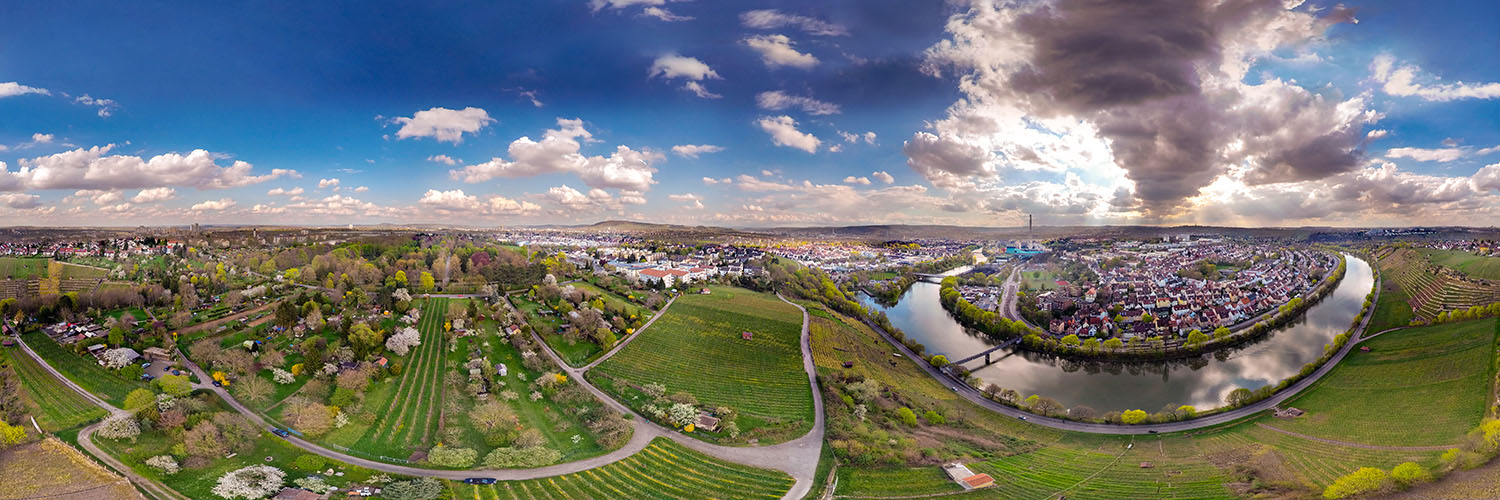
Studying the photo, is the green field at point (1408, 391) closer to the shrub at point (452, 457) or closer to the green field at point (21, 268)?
the shrub at point (452, 457)

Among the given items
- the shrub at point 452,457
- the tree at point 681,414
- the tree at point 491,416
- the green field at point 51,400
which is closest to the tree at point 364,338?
the green field at point 51,400

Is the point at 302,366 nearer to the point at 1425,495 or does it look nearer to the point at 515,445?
the point at 515,445

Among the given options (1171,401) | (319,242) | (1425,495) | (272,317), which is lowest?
(1171,401)

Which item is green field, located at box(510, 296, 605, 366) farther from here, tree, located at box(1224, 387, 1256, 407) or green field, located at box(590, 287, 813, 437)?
tree, located at box(1224, 387, 1256, 407)

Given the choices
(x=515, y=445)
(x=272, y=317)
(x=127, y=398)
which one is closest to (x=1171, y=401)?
(x=515, y=445)

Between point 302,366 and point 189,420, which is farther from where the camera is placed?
point 302,366

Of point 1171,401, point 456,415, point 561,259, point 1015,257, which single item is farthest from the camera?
point 1015,257
